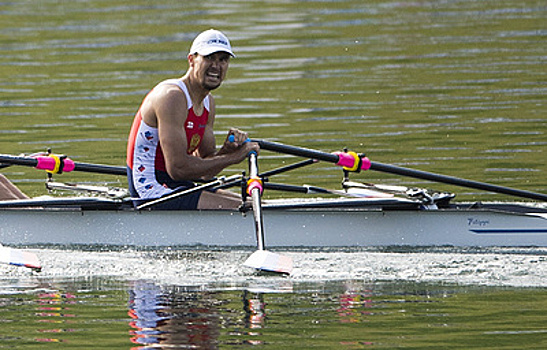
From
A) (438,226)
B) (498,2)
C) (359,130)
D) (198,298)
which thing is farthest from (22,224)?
(498,2)

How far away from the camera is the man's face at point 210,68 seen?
1233 cm

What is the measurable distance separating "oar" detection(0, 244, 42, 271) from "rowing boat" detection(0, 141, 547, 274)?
1.01m

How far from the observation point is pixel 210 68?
486 inches

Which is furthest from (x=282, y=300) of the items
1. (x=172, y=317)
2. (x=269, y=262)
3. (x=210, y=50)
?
(x=210, y=50)

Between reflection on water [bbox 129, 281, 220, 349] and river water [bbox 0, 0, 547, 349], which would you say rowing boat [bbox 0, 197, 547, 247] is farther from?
reflection on water [bbox 129, 281, 220, 349]

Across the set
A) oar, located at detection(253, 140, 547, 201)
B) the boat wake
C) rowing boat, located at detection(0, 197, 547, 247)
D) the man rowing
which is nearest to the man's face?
the man rowing

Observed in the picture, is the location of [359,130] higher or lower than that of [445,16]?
lower

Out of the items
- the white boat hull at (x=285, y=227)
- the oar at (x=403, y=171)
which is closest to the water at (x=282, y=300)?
the white boat hull at (x=285, y=227)

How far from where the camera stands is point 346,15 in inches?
1609

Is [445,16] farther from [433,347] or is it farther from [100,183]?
[433,347]

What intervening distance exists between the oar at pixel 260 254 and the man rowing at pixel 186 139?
406mm

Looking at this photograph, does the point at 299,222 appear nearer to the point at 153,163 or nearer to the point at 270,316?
the point at 153,163

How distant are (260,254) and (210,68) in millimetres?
1866

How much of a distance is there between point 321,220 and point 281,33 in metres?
22.7
